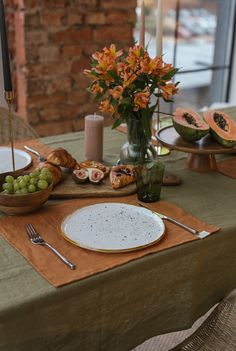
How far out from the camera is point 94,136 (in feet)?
5.34

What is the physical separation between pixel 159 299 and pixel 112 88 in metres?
0.61

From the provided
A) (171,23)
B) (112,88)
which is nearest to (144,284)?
(112,88)

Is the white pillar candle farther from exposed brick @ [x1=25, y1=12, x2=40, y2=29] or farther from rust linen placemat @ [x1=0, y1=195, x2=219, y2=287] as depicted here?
exposed brick @ [x1=25, y1=12, x2=40, y2=29]

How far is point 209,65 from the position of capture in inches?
155

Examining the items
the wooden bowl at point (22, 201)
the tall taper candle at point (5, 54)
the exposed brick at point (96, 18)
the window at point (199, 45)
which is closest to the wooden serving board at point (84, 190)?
the wooden bowl at point (22, 201)

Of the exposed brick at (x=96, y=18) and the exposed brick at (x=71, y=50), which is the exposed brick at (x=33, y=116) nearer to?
the exposed brick at (x=71, y=50)

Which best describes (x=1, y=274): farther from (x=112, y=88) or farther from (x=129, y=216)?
(x=112, y=88)

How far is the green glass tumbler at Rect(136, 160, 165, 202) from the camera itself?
4.47 ft

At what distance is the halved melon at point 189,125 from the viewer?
1.55 meters

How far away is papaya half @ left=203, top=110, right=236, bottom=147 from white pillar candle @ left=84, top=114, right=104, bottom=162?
35cm

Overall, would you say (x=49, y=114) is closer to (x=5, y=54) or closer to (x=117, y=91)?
(x=117, y=91)

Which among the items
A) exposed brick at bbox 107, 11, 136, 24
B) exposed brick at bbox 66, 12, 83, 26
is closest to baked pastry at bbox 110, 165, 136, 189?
exposed brick at bbox 66, 12, 83, 26

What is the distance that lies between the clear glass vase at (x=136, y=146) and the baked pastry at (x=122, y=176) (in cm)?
7

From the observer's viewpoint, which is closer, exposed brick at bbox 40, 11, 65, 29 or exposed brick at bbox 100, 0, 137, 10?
exposed brick at bbox 40, 11, 65, 29
